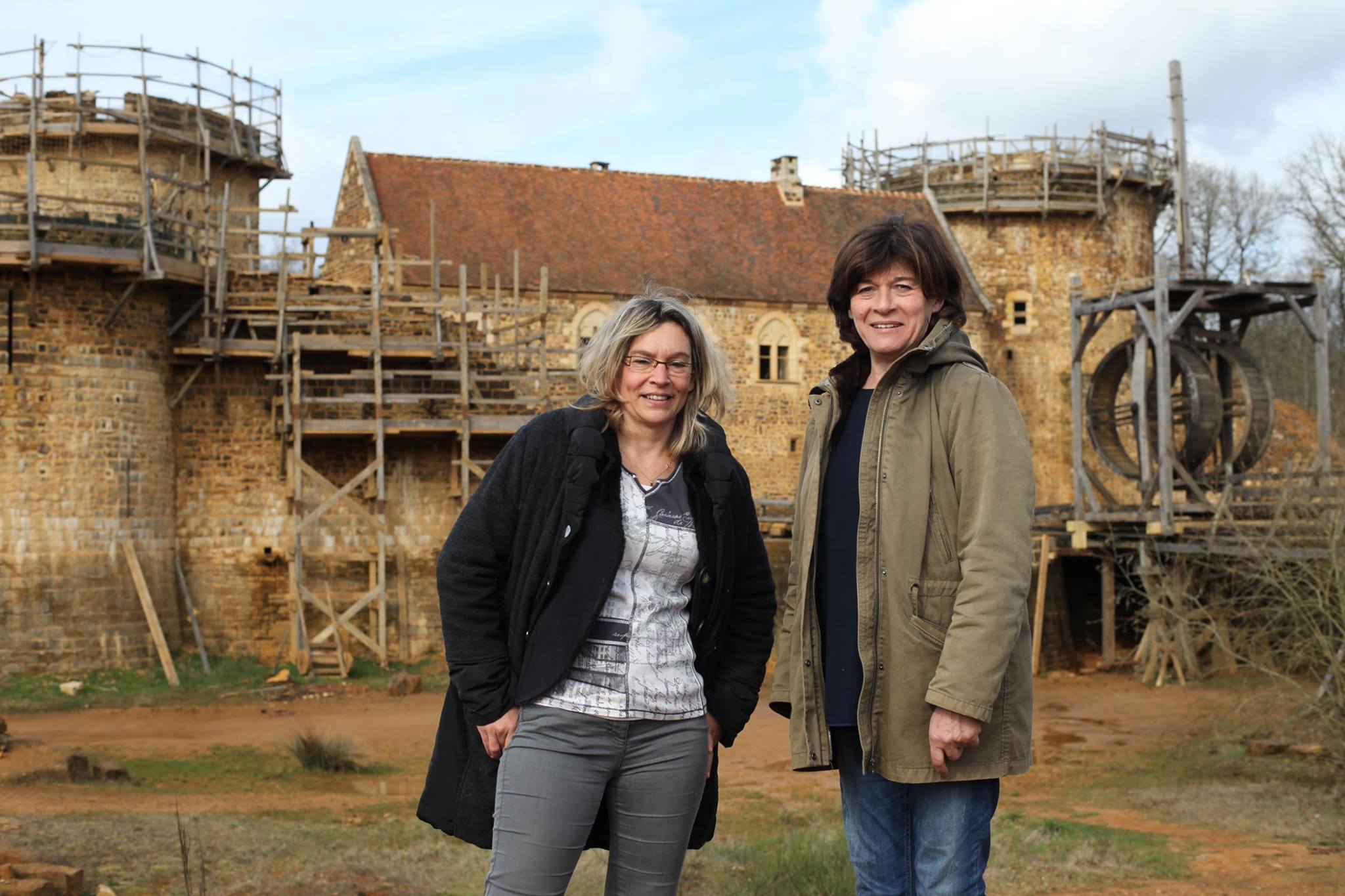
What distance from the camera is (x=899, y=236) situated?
3.61 metres

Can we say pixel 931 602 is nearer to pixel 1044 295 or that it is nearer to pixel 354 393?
pixel 354 393

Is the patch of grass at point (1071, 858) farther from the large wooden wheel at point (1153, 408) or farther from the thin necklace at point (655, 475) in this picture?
the large wooden wheel at point (1153, 408)

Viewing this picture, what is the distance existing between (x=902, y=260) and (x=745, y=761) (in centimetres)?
1125

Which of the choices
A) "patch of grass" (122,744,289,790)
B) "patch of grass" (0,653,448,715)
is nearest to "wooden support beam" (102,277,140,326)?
"patch of grass" (0,653,448,715)

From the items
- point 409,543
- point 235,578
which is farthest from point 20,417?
point 409,543

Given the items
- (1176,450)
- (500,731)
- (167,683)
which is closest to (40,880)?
(500,731)

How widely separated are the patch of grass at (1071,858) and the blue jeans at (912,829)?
15.0 ft

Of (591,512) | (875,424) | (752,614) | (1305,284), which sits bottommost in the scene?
(752,614)

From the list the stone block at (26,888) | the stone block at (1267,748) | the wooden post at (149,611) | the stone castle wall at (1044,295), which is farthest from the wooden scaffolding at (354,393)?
the stone castle wall at (1044,295)

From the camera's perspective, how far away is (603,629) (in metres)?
3.46

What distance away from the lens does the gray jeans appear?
3361 mm

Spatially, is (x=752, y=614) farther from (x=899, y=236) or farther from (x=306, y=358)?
(x=306, y=358)

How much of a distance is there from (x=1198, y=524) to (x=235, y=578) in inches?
542

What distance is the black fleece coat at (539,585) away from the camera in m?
3.44
